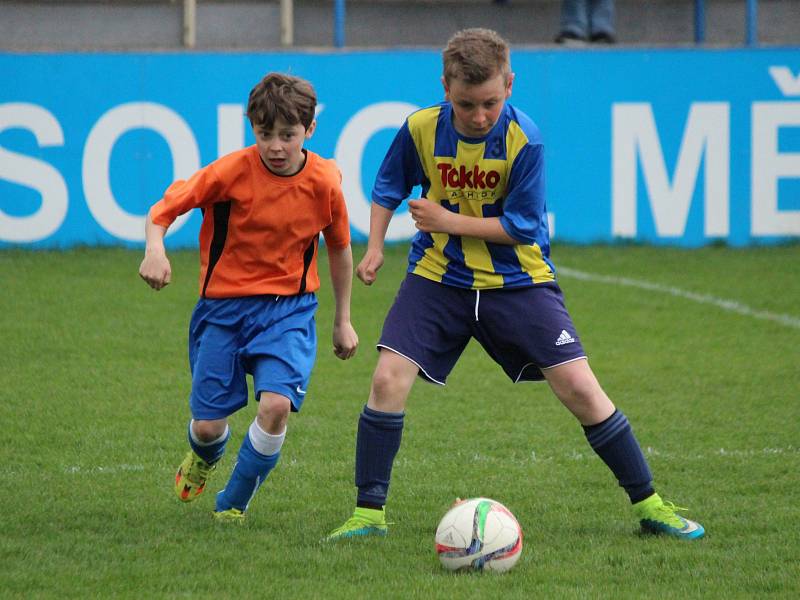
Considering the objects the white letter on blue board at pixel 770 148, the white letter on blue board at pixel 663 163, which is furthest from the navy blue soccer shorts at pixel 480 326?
the white letter on blue board at pixel 770 148

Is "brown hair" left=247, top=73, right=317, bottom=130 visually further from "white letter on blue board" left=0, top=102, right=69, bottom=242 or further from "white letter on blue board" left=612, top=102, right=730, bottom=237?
"white letter on blue board" left=612, top=102, right=730, bottom=237

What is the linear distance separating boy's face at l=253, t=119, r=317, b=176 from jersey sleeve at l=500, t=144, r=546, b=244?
2.17 ft

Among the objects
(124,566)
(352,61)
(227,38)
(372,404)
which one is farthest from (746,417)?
(227,38)

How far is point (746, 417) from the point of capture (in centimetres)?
639

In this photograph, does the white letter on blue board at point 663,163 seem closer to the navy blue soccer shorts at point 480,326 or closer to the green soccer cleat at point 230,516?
the navy blue soccer shorts at point 480,326

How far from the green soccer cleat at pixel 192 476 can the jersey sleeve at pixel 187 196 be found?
0.82m

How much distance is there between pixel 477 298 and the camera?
4.46 m

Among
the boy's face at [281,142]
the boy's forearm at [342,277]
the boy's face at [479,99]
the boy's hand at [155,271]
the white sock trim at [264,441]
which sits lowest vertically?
the white sock trim at [264,441]

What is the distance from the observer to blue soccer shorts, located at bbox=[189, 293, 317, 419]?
14.8ft

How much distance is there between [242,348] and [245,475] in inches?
16.3

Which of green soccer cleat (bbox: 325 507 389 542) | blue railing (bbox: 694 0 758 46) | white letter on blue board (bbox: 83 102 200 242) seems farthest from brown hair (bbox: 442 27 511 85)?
blue railing (bbox: 694 0 758 46)

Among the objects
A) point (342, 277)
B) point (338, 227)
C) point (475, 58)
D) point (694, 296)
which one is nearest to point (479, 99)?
point (475, 58)

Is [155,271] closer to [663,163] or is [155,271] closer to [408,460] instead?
[408,460]

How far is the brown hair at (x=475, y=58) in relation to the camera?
4.17 metres
